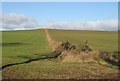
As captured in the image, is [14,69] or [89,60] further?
[89,60]

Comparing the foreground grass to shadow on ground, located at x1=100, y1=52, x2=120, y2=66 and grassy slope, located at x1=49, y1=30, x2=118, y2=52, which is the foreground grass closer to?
shadow on ground, located at x1=100, y1=52, x2=120, y2=66

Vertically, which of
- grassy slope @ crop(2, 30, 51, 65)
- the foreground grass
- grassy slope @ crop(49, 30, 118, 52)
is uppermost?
the foreground grass

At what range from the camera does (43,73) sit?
18312 millimetres

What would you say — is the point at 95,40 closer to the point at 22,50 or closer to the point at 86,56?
the point at 22,50

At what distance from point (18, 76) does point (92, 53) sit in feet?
29.2

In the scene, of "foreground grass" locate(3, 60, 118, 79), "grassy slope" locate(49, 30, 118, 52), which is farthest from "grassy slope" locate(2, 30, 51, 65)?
"grassy slope" locate(49, 30, 118, 52)

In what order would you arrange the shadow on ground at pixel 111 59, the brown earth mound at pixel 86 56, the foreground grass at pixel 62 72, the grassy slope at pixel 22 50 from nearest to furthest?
1. the foreground grass at pixel 62 72
2. the shadow on ground at pixel 111 59
3. the brown earth mound at pixel 86 56
4. the grassy slope at pixel 22 50

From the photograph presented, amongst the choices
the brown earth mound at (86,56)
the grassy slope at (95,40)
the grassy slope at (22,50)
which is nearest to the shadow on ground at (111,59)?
the brown earth mound at (86,56)

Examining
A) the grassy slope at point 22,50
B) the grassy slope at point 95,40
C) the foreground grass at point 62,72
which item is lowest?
the grassy slope at point 95,40

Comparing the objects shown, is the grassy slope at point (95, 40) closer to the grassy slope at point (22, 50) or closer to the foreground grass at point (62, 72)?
the grassy slope at point (22, 50)

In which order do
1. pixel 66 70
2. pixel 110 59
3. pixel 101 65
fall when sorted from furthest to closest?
pixel 110 59 → pixel 101 65 → pixel 66 70

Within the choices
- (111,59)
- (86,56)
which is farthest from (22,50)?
(111,59)

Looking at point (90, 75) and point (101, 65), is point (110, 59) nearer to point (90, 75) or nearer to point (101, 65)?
point (101, 65)

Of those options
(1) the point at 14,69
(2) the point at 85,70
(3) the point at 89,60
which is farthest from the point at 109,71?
(1) the point at 14,69
